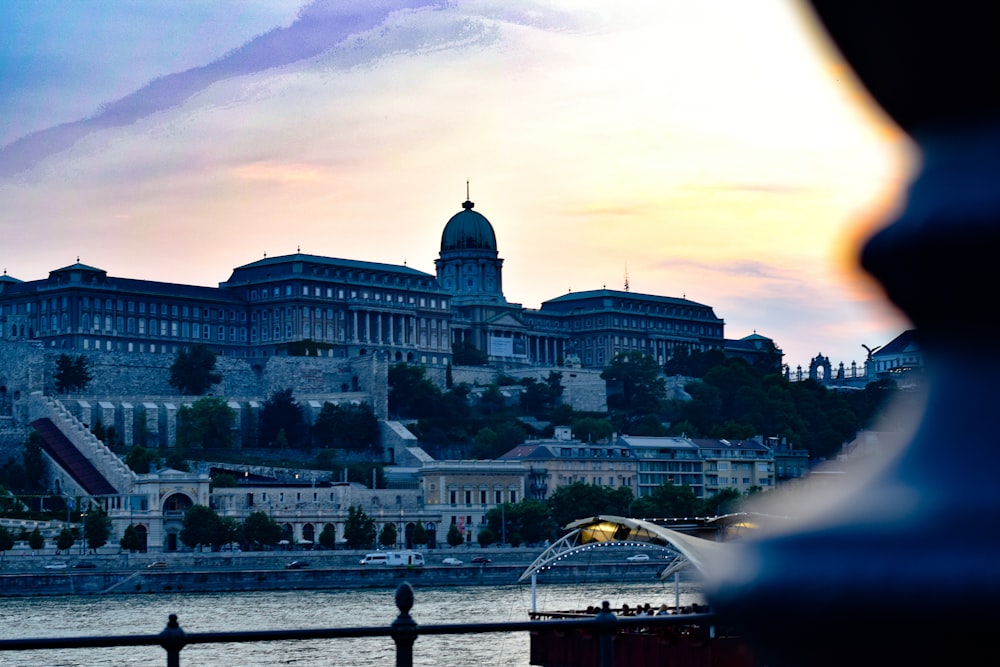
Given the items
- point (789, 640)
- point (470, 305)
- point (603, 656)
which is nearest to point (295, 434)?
point (470, 305)

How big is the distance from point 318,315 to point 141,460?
34.1m

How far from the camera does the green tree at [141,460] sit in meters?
88.1

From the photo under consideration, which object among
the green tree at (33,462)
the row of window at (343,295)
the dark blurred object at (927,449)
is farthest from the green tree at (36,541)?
the dark blurred object at (927,449)

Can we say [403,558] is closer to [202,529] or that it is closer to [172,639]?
[202,529]

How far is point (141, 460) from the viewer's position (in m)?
88.6

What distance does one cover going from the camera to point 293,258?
126 meters

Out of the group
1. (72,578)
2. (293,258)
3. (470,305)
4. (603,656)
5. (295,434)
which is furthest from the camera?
(470,305)

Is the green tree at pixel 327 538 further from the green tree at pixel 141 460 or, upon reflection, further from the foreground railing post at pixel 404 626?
the foreground railing post at pixel 404 626

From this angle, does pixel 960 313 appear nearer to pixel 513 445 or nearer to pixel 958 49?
pixel 958 49

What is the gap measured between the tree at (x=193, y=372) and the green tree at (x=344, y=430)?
7366mm

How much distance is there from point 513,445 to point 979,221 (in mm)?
105948

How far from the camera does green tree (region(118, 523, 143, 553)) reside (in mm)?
80125

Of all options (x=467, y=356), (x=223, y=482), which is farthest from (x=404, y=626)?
(x=467, y=356)

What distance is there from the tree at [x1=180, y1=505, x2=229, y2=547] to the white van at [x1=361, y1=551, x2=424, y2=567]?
6.18 m
